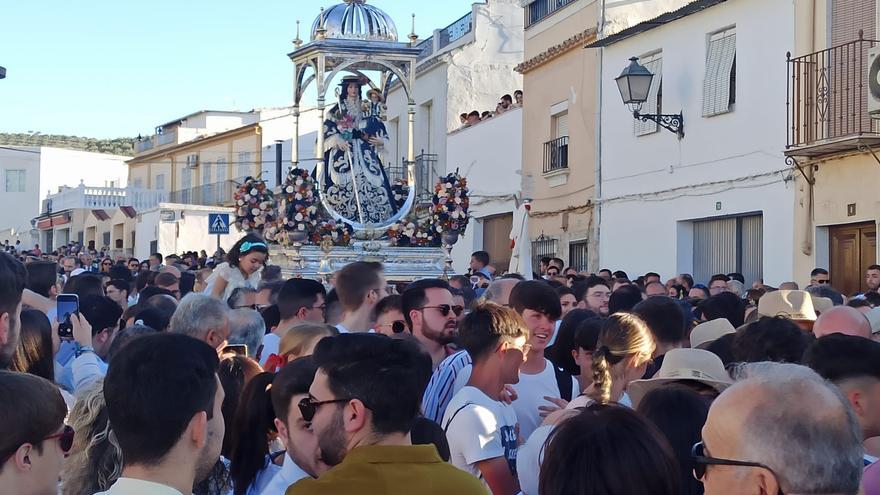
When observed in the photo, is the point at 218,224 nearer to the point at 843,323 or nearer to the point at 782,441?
the point at 843,323

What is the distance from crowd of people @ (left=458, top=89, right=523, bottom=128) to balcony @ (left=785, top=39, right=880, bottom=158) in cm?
898

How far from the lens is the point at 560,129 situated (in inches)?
867

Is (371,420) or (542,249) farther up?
(542,249)

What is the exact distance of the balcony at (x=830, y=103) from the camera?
46.3ft

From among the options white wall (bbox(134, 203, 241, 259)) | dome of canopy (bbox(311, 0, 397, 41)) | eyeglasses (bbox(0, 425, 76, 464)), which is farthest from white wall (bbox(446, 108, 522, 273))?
eyeglasses (bbox(0, 425, 76, 464))

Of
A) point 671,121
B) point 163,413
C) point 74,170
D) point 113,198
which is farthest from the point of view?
point 74,170

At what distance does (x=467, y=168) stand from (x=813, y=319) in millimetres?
18465

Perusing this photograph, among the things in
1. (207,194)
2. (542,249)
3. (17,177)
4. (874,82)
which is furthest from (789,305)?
(17,177)

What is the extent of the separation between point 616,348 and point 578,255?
15955 millimetres

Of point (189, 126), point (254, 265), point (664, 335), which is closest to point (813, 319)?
point (664, 335)

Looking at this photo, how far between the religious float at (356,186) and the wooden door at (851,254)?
4407mm

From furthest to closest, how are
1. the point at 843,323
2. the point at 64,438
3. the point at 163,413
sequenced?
the point at 843,323 < the point at 64,438 < the point at 163,413

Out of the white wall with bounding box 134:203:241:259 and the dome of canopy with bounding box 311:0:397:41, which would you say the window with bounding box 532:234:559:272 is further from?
the white wall with bounding box 134:203:241:259

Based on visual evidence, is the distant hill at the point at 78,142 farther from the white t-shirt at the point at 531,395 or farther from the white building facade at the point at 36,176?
the white t-shirt at the point at 531,395
